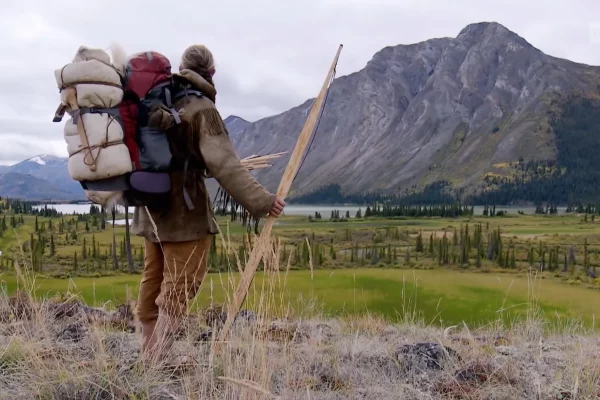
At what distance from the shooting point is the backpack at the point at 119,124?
297 cm

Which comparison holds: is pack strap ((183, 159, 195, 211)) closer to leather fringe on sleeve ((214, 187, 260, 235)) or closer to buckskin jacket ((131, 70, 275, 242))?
buckskin jacket ((131, 70, 275, 242))

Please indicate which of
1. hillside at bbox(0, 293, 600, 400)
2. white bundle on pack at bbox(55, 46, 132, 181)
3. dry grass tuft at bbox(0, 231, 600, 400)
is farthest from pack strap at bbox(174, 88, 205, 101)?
hillside at bbox(0, 293, 600, 400)

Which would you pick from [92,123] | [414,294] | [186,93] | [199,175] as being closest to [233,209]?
[199,175]

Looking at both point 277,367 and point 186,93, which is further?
point 277,367

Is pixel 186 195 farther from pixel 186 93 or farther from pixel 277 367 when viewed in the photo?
pixel 277 367

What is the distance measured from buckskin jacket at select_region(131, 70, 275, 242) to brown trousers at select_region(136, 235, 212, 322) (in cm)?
12

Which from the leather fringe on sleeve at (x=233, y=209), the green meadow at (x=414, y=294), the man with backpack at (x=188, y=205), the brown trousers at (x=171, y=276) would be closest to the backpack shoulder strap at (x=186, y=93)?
the man with backpack at (x=188, y=205)

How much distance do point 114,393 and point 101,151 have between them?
55.3 inches

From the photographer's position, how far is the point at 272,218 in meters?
3.16

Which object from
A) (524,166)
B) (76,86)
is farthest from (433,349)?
(524,166)

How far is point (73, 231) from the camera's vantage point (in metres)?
26.8

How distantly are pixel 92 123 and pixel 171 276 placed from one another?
1.16m

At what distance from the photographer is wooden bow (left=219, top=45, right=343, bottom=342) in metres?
2.99

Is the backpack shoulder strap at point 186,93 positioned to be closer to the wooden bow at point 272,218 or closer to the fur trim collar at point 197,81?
the fur trim collar at point 197,81
